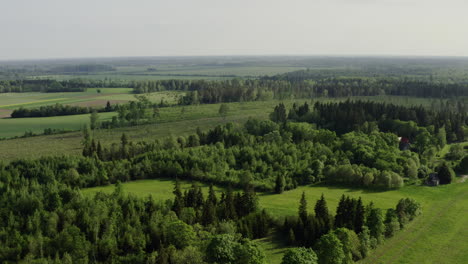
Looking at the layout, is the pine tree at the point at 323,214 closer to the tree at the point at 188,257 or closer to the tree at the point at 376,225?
the tree at the point at 376,225

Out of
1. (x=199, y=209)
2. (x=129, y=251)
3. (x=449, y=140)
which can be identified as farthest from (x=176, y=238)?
(x=449, y=140)

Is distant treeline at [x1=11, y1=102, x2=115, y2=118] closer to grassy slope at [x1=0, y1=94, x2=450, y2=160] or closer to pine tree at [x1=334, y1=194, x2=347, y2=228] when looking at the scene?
grassy slope at [x1=0, y1=94, x2=450, y2=160]

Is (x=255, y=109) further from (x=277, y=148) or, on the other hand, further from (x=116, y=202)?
(x=116, y=202)

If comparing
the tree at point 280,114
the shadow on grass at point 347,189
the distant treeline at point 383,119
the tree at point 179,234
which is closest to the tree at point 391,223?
the shadow on grass at point 347,189

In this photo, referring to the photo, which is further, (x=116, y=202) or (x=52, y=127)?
(x=52, y=127)

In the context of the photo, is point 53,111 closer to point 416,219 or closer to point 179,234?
point 179,234
